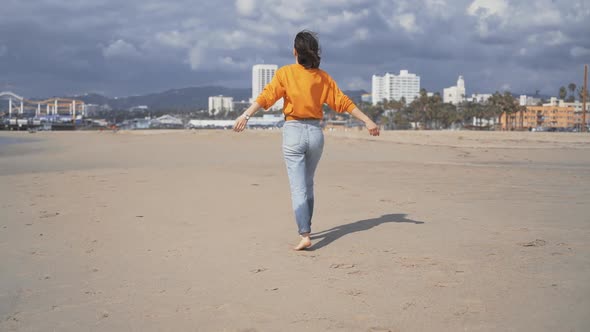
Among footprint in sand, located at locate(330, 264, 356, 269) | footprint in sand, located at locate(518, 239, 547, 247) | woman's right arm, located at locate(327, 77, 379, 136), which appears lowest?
footprint in sand, located at locate(330, 264, 356, 269)

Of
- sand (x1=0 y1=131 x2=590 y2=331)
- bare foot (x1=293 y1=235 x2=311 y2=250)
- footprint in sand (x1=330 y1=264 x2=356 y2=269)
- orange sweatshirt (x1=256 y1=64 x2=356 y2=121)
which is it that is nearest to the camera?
sand (x1=0 y1=131 x2=590 y2=331)

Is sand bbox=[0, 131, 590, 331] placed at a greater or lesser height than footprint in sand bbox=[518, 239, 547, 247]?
lesser

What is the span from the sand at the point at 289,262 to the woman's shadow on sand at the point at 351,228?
19mm

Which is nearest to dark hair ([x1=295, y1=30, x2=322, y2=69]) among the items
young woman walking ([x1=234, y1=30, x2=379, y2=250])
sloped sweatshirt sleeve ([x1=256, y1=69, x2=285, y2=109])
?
young woman walking ([x1=234, y1=30, x2=379, y2=250])

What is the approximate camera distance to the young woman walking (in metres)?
4.38

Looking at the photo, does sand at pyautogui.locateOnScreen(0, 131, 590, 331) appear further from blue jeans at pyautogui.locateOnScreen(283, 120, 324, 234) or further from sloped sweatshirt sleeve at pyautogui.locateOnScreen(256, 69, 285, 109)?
sloped sweatshirt sleeve at pyautogui.locateOnScreen(256, 69, 285, 109)

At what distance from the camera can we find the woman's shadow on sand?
4715 mm

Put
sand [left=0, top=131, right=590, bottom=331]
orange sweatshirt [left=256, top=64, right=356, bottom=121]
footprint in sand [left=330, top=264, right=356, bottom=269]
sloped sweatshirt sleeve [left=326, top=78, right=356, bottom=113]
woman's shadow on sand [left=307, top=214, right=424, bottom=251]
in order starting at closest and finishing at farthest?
sand [left=0, top=131, right=590, bottom=331] → footprint in sand [left=330, top=264, right=356, bottom=269] → orange sweatshirt [left=256, top=64, right=356, bottom=121] → sloped sweatshirt sleeve [left=326, top=78, right=356, bottom=113] → woman's shadow on sand [left=307, top=214, right=424, bottom=251]

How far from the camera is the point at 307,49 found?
435cm

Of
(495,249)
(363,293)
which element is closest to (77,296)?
(363,293)

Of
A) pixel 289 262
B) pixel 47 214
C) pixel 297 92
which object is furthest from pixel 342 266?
pixel 47 214

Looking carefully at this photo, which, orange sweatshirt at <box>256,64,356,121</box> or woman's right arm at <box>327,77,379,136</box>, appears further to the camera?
woman's right arm at <box>327,77,379,136</box>

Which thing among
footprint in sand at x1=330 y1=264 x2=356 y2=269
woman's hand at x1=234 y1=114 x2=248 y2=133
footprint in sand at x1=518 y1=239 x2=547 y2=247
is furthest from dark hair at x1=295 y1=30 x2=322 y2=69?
footprint in sand at x1=518 y1=239 x2=547 y2=247

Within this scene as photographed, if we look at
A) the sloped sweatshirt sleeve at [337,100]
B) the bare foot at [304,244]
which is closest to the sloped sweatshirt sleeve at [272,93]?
the sloped sweatshirt sleeve at [337,100]
